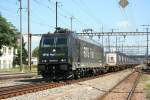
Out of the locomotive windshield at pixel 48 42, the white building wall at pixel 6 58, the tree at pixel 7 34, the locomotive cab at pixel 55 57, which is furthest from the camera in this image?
the white building wall at pixel 6 58

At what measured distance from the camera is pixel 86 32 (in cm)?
6900

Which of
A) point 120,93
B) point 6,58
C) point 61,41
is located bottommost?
point 120,93

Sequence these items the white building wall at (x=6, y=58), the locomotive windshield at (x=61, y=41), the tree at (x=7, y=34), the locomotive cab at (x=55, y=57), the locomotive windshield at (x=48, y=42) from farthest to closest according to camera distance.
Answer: the white building wall at (x=6, y=58)
the tree at (x=7, y=34)
the locomotive windshield at (x=48, y=42)
the locomotive windshield at (x=61, y=41)
the locomotive cab at (x=55, y=57)

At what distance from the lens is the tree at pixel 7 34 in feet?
253

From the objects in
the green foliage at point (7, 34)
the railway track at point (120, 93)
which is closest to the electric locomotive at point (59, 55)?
Result: the railway track at point (120, 93)

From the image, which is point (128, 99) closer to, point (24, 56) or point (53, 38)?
point (53, 38)

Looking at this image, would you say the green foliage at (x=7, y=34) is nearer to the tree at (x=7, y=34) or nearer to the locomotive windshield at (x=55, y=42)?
the tree at (x=7, y=34)

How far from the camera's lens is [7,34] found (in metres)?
77.6

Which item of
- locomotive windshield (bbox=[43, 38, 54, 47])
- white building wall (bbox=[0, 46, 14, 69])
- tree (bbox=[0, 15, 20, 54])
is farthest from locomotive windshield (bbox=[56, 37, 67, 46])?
white building wall (bbox=[0, 46, 14, 69])

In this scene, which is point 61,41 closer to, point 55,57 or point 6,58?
point 55,57

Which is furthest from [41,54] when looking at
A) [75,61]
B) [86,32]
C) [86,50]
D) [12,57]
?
[12,57]

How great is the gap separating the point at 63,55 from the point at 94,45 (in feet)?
37.1

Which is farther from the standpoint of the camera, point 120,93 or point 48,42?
point 48,42

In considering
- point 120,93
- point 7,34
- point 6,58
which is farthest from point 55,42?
point 6,58
